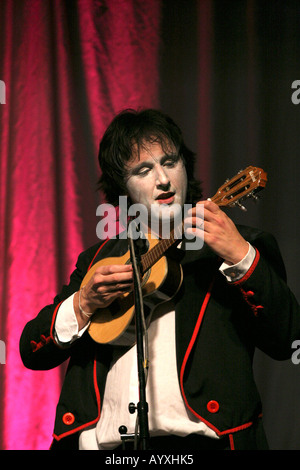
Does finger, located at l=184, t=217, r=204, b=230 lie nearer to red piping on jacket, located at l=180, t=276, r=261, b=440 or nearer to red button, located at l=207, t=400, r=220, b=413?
red piping on jacket, located at l=180, t=276, r=261, b=440

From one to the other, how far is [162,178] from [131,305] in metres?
0.40

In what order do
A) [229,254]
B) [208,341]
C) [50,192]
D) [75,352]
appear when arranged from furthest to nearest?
[50,192]
[75,352]
[208,341]
[229,254]

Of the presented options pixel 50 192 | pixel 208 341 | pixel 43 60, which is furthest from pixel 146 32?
pixel 208 341

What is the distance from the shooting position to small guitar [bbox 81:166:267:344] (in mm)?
1654

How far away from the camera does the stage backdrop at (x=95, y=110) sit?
2902mm

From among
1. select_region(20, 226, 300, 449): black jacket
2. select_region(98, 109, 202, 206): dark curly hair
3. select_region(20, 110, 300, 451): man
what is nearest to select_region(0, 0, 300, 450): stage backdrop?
select_region(98, 109, 202, 206): dark curly hair

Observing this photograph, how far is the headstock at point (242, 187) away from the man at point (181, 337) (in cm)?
7

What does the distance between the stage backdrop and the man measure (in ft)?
3.02

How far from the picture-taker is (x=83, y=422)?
5.91 feet

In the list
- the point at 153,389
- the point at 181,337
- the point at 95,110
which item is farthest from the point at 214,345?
the point at 95,110

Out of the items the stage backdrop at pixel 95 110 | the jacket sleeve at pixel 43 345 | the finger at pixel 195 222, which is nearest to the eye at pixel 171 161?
the finger at pixel 195 222

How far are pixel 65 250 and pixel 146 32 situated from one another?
3.72 ft

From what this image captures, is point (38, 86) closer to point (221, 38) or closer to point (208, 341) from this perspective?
point (221, 38)

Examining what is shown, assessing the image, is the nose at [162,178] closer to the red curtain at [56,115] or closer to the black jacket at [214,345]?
the black jacket at [214,345]
